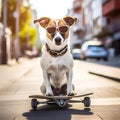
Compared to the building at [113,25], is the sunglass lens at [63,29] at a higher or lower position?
lower

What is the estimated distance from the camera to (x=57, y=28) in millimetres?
8430

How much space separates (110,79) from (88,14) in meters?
Result: 81.0

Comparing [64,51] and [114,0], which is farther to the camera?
[114,0]

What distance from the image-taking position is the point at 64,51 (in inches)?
346

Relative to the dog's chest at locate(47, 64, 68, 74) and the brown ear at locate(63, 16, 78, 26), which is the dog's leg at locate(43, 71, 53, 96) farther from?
the brown ear at locate(63, 16, 78, 26)

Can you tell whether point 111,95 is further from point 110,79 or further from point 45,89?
point 110,79

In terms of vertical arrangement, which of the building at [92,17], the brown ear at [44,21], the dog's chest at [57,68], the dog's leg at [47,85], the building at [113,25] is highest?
the building at [92,17]

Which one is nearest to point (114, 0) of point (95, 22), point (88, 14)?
point (95, 22)

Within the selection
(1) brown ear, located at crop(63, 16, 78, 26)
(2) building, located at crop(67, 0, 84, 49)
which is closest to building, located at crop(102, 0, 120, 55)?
(2) building, located at crop(67, 0, 84, 49)

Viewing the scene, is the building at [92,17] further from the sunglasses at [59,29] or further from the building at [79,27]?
the sunglasses at [59,29]

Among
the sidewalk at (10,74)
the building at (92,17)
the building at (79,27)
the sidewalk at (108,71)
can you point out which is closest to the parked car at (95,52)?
the sidewalk at (10,74)

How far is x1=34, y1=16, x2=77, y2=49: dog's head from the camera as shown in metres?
8.42

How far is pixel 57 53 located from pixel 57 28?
539 millimetres

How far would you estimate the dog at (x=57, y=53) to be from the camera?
845cm
